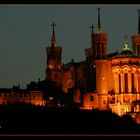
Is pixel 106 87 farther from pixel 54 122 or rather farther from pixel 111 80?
pixel 54 122

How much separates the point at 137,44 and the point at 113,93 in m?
5.37

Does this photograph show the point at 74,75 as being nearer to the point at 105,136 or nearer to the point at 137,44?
the point at 137,44

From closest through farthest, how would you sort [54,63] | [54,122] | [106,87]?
[54,122] → [106,87] → [54,63]

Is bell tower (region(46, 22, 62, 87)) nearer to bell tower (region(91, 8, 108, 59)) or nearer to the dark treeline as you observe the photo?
bell tower (region(91, 8, 108, 59))

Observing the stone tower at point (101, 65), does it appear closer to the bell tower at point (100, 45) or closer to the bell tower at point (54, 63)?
the bell tower at point (100, 45)

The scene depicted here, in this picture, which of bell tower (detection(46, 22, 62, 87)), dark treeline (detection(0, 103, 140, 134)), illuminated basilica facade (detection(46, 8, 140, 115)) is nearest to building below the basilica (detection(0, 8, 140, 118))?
illuminated basilica facade (detection(46, 8, 140, 115))

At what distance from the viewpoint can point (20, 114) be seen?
2409 cm

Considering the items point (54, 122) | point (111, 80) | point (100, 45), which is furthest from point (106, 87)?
point (54, 122)

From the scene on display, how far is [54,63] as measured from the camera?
143 feet

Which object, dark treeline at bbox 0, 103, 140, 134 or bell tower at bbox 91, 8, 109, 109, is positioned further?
bell tower at bbox 91, 8, 109, 109

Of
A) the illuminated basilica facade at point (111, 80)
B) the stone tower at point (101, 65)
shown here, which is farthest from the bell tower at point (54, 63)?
the stone tower at point (101, 65)

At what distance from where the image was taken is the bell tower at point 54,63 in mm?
43000

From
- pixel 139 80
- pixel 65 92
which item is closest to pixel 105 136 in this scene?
pixel 139 80

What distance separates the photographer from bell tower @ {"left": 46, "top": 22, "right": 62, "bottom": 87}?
43.0 metres
